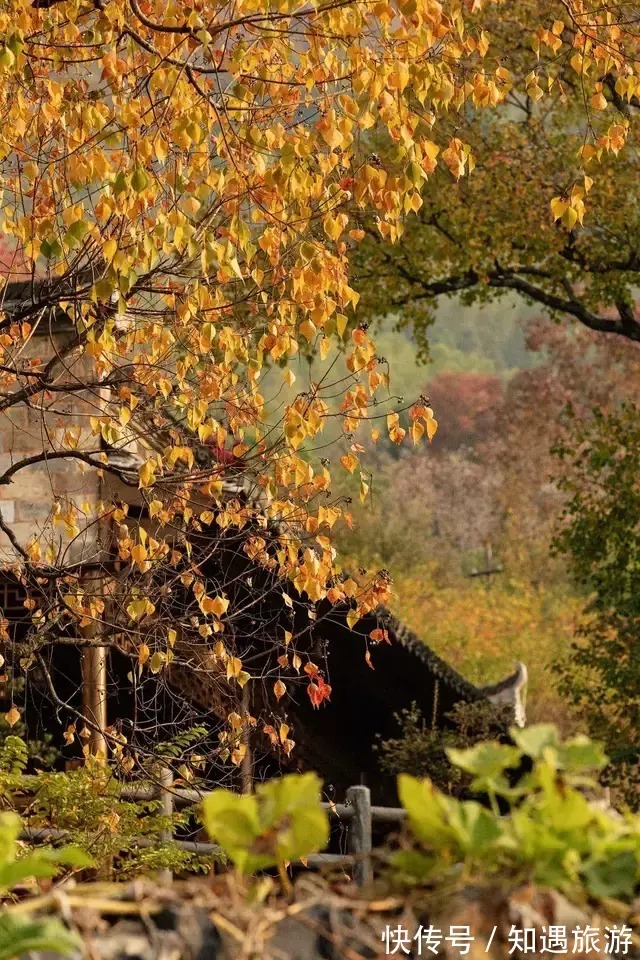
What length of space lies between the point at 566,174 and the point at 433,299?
2.47 meters

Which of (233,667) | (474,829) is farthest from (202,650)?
(474,829)

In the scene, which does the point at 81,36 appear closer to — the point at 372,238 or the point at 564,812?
the point at 564,812

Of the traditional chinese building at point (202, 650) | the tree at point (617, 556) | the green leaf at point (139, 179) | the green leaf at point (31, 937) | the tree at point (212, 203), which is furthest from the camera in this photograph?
the tree at point (617, 556)

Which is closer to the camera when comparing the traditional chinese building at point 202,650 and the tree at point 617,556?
the traditional chinese building at point 202,650

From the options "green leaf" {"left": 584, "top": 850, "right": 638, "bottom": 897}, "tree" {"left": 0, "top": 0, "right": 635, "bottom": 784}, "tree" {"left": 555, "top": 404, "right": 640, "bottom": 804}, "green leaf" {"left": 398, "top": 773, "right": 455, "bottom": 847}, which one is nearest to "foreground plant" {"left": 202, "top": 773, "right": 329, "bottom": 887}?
"green leaf" {"left": 398, "top": 773, "right": 455, "bottom": 847}

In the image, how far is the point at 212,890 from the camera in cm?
157

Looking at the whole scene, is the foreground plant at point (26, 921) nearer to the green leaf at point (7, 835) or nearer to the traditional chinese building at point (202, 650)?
the green leaf at point (7, 835)

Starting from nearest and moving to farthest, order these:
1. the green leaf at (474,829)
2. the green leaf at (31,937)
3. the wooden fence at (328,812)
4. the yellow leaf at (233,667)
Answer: the green leaf at (31,937) → the green leaf at (474,829) → the yellow leaf at (233,667) → the wooden fence at (328,812)

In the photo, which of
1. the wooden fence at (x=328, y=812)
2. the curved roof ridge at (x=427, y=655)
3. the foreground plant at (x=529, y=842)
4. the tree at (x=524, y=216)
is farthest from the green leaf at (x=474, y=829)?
the tree at (x=524, y=216)

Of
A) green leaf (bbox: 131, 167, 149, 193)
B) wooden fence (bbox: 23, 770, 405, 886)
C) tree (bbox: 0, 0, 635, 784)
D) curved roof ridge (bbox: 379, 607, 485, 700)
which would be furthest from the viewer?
curved roof ridge (bbox: 379, 607, 485, 700)

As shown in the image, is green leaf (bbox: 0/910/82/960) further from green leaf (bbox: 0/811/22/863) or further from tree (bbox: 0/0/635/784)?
tree (bbox: 0/0/635/784)

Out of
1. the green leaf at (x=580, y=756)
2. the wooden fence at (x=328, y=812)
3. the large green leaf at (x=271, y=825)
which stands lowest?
the large green leaf at (x=271, y=825)

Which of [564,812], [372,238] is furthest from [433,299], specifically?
[564,812]

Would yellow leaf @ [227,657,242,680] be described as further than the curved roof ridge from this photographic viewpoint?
No
